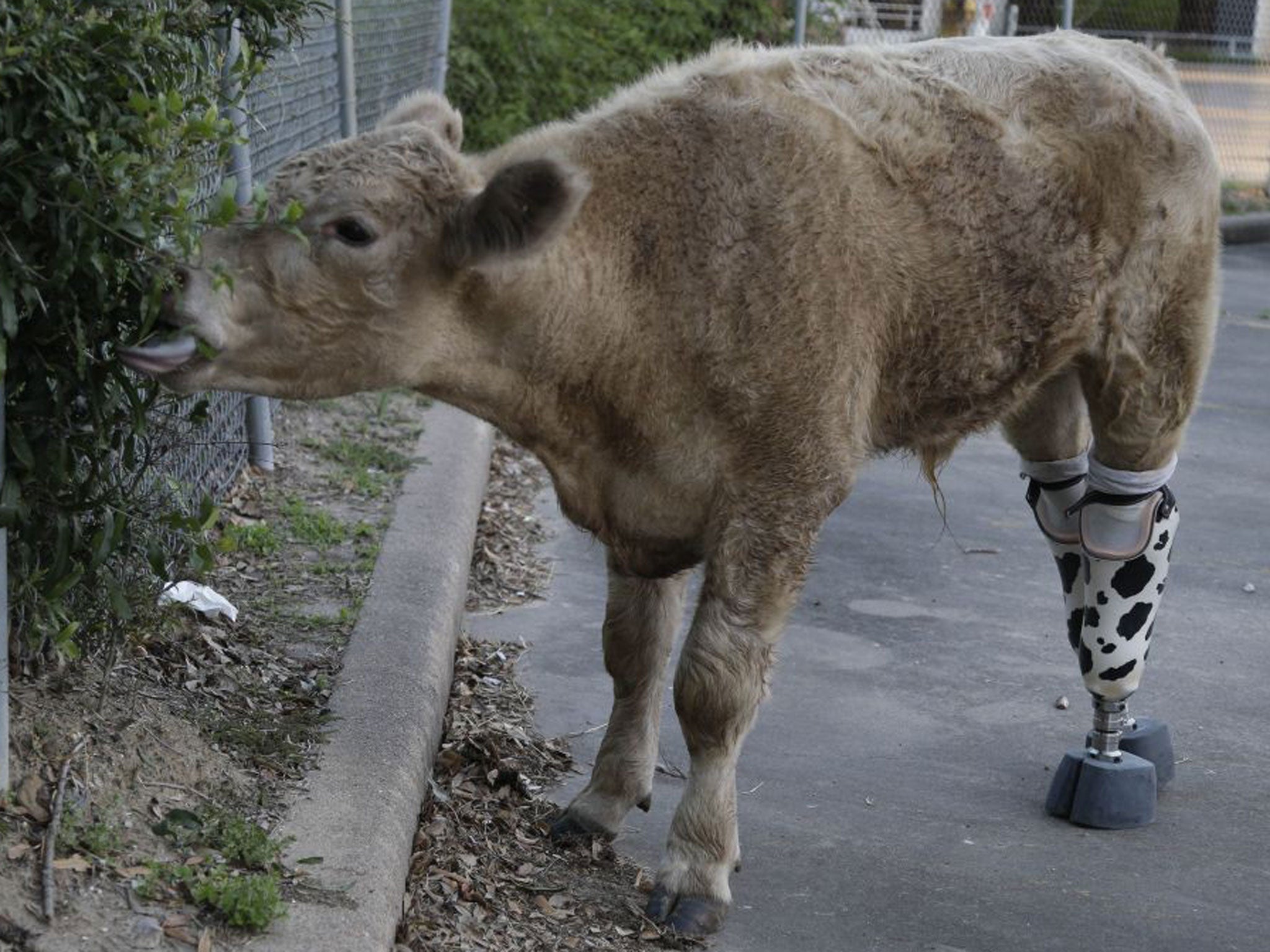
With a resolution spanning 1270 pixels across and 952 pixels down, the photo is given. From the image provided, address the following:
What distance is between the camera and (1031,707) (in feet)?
21.6

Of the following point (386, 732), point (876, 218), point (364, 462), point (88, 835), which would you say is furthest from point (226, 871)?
point (364, 462)

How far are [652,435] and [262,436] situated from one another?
3446mm

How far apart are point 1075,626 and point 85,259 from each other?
3.67 m

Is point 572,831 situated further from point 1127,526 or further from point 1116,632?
point 1127,526

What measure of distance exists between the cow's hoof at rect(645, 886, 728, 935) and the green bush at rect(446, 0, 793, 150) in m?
9.37

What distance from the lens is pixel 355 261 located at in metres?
4.21

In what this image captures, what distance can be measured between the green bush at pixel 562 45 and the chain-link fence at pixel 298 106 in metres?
0.97

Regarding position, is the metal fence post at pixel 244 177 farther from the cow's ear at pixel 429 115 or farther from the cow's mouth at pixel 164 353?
the cow's mouth at pixel 164 353

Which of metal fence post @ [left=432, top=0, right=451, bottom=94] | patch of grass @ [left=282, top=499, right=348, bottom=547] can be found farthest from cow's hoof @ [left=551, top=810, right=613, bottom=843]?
metal fence post @ [left=432, top=0, right=451, bottom=94]

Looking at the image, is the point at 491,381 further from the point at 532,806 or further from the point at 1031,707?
the point at 1031,707

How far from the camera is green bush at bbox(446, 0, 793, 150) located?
13930mm

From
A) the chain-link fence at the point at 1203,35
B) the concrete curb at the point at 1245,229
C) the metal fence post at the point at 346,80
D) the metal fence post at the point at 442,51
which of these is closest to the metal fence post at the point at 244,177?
the metal fence post at the point at 346,80

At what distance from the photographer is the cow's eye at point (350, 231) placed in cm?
420

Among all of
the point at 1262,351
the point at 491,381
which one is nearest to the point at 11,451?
the point at 491,381
